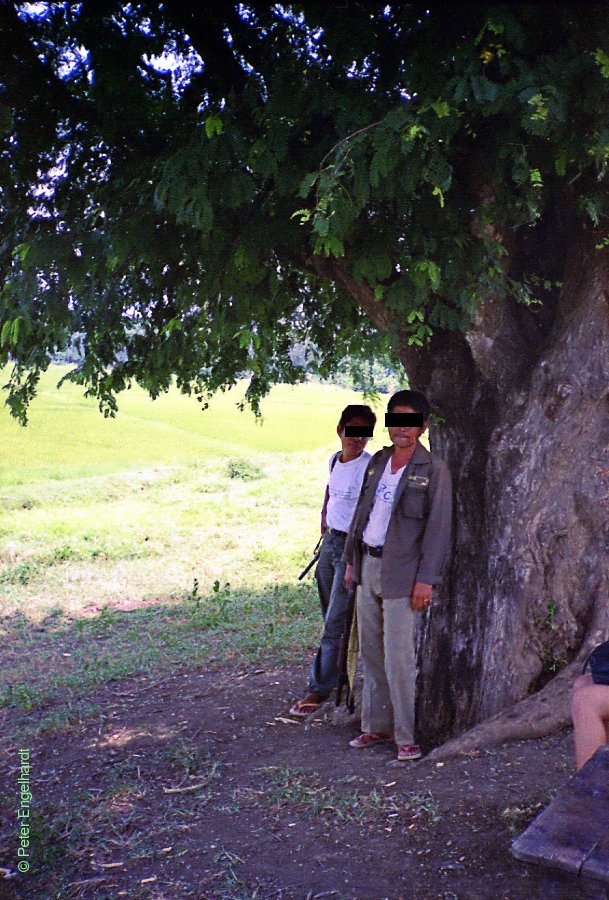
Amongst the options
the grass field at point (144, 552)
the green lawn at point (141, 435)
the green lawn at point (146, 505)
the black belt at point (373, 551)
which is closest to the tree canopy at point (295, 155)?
the black belt at point (373, 551)

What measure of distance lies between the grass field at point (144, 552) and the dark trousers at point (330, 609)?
1805mm

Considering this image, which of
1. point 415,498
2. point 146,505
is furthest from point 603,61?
point 146,505

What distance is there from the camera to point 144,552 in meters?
14.4

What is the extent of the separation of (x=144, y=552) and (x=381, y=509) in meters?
9.31

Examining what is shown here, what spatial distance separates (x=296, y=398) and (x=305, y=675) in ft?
128

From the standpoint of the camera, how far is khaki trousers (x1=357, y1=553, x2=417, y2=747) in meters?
5.58

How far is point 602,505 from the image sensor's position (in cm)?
569

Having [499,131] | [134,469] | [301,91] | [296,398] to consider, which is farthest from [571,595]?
[296,398]

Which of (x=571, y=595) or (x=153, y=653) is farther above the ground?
(x=571, y=595)

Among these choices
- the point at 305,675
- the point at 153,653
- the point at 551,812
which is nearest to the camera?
the point at 551,812

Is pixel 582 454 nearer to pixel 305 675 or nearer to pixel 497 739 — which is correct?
pixel 497 739

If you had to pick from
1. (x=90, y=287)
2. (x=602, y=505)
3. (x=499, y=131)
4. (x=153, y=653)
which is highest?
(x=499, y=131)

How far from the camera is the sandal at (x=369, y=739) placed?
19.2ft

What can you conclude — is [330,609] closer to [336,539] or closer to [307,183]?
[336,539]
